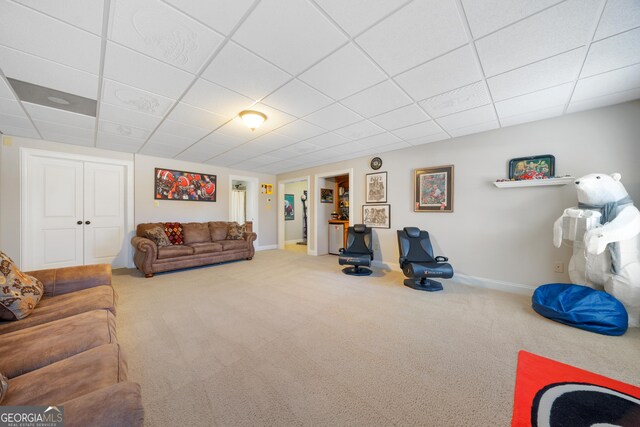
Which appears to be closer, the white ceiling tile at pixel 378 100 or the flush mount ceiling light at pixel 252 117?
the white ceiling tile at pixel 378 100

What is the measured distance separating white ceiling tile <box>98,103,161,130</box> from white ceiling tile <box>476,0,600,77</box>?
12.5 ft

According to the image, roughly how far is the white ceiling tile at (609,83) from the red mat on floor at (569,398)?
264 centimetres

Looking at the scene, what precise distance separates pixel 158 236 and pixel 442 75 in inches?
207

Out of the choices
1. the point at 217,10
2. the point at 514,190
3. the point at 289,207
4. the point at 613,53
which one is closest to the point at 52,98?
the point at 217,10

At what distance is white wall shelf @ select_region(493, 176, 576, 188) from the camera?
277 cm

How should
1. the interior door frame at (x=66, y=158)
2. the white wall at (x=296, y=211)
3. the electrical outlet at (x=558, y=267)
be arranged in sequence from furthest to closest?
the white wall at (x=296, y=211), the interior door frame at (x=66, y=158), the electrical outlet at (x=558, y=267)

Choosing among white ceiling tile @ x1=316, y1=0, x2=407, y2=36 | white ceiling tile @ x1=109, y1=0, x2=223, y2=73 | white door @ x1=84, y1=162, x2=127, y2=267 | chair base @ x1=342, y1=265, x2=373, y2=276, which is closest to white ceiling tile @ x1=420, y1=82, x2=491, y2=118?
white ceiling tile @ x1=316, y1=0, x2=407, y2=36

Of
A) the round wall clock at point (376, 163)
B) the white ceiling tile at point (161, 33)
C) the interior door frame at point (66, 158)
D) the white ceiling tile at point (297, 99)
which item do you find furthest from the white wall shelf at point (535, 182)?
the interior door frame at point (66, 158)

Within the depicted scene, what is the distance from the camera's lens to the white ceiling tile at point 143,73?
1819mm

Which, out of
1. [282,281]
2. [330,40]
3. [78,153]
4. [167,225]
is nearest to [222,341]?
[282,281]

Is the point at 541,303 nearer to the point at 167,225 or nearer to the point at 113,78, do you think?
the point at 113,78

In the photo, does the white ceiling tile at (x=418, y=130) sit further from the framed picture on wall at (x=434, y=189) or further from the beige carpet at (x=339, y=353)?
the beige carpet at (x=339, y=353)

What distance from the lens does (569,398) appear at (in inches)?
53.9

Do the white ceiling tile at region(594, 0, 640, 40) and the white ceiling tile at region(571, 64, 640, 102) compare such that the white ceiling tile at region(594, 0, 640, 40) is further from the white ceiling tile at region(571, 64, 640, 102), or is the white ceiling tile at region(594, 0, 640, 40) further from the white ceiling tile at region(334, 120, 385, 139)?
the white ceiling tile at region(334, 120, 385, 139)
